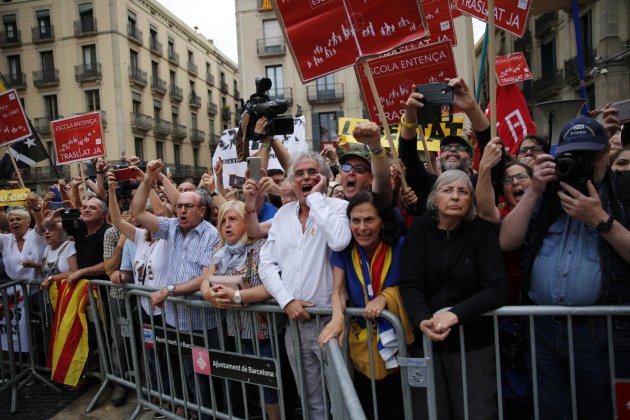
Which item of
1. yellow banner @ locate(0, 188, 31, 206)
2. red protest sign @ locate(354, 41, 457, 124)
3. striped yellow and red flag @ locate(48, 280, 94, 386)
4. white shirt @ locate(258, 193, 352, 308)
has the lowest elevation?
striped yellow and red flag @ locate(48, 280, 94, 386)

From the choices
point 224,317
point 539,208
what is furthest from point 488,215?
point 224,317

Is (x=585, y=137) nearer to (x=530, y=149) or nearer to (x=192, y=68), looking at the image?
(x=530, y=149)

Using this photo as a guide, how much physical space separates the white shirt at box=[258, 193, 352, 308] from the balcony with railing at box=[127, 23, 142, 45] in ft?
115

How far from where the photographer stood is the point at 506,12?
4.21 m

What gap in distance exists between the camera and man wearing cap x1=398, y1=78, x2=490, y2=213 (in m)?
2.73

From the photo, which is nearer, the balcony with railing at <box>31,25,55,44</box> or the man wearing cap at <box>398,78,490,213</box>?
the man wearing cap at <box>398,78,490,213</box>

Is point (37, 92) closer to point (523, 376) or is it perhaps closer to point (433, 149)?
point (433, 149)

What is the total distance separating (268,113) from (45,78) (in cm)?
3541

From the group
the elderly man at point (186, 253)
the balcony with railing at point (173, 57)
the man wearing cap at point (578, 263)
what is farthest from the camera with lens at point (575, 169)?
the balcony with railing at point (173, 57)

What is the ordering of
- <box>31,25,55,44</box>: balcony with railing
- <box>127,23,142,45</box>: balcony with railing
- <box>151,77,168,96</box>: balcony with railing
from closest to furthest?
<box>31,25,55,44</box>: balcony with railing
<box>127,23,142,45</box>: balcony with railing
<box>151,77,168,96</box>: balcony with railing

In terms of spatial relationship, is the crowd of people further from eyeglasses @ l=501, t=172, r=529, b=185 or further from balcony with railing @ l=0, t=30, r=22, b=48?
balcony with railing @ l=0, t=30, r=22, b=48

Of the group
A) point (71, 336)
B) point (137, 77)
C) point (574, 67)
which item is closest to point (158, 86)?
point (137, 77)

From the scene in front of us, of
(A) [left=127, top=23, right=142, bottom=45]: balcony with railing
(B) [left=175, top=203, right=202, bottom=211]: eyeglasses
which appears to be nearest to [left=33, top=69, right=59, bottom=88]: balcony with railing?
(A) [left=127, top=23, right=142, bottom=45]: balcony with railing

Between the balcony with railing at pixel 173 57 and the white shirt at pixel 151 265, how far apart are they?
3794 cm
